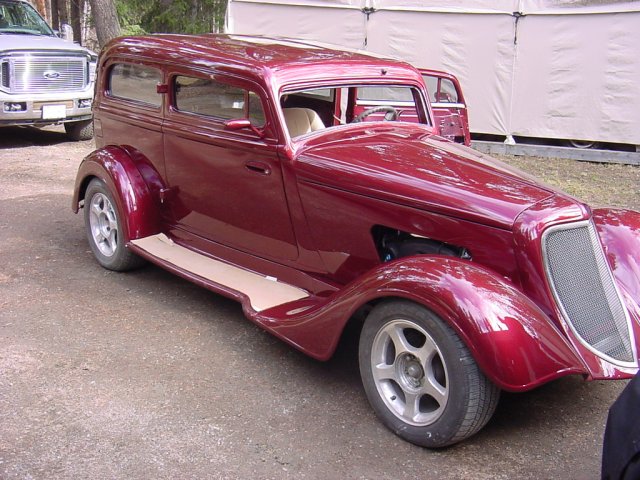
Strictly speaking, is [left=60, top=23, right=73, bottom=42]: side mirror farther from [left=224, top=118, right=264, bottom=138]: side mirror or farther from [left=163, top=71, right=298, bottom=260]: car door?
[left=224, top=118, right=264, bottom=138]: side mirror

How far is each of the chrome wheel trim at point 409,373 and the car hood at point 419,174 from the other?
0.66m

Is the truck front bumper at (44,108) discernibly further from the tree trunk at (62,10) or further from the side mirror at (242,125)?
the tree trunk at (62,10)

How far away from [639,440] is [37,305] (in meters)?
Answer: 3.96

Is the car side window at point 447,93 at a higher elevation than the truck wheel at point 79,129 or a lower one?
higher

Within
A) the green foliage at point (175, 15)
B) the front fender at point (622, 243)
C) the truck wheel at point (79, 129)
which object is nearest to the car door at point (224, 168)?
the front fender at point (622, 243)

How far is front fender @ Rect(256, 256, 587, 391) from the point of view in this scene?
9.71 ft

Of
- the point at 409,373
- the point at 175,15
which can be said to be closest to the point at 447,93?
the point at 409,373

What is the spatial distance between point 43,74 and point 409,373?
8.53 metres

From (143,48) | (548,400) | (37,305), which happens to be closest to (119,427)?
(37,305)

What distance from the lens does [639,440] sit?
213 centimetres

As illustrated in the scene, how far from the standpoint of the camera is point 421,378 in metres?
3.30

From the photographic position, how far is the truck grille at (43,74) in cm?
957

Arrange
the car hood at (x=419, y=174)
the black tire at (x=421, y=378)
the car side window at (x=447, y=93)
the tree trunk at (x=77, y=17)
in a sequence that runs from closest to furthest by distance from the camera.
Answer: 1. the black tire at (x=421, y=378)
2. the car hood at (x=419, y=174)
3. the car side window at (x=447, y=93)
4. the tree trunk at (x=77, y=17)

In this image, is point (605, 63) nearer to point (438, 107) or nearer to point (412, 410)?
point (438, 107)
